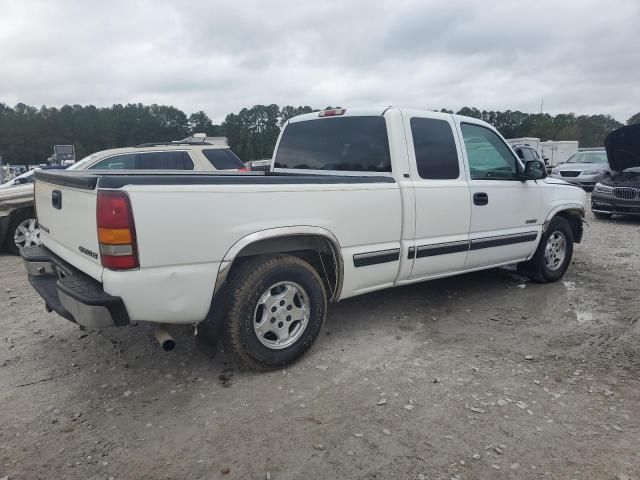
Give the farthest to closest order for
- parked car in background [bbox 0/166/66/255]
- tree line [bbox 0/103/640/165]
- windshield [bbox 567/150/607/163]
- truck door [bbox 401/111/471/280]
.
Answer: tree line [bbox 0/103/640/165] < windshield [bbox 567/150/607/163] < parked car in background [bbox 0/166/66/255] < truck door [bbox 401/111/471/280]

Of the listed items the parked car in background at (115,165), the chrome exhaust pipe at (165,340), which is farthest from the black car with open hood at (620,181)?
the chrome exhaust pipe at (165,340)

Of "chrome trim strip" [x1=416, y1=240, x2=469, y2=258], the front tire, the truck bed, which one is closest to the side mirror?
"chrome trim strip" [x1=416, y1=240, x2=469, y2=258]

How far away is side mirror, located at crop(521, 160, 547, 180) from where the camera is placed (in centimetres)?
488

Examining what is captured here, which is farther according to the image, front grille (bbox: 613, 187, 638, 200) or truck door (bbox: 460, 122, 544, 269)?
front grille (bbox: 613, 187, 638, 200)

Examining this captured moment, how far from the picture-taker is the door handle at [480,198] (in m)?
4.43

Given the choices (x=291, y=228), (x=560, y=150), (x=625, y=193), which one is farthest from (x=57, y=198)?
(x=560, y=150)

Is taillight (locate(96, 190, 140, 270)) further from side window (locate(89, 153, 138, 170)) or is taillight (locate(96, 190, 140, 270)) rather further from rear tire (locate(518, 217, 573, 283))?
side window (locate(89, 153, 138, 170))

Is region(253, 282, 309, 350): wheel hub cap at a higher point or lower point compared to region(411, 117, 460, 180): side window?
lower

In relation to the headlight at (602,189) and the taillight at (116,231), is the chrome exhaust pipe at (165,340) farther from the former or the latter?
the headlight at (602,189)

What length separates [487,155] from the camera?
4.74 m

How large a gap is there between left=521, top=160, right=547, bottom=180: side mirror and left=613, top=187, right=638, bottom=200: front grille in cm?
706

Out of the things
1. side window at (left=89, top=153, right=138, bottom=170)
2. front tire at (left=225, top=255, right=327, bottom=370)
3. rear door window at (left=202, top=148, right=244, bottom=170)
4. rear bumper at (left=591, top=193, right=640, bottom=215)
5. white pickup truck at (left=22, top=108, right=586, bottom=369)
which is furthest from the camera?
rear bumper at (left=591, top=193, right=640, bottom=215)

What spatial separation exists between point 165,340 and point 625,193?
10973 mm

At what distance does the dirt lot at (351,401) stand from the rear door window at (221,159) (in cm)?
438
